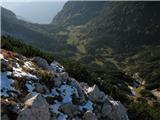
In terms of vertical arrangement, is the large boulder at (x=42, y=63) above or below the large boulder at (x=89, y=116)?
above

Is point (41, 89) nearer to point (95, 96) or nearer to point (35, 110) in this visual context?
point (35, 110)

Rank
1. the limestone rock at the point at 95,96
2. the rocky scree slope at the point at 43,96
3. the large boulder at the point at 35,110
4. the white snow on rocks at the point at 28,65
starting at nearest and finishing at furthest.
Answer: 1. the large boulder at the point at 35,110
2. the rocky scree slope at the point at 43,96
3. the white snow on rocks at the point at 28,65
4. the limestone rock at the point at 95,96

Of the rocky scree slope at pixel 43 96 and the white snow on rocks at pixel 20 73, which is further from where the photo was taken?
the white snow on rocks at pixel 20 73

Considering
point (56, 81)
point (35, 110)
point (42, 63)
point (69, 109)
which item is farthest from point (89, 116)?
point (42, 63)

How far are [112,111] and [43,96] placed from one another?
16171mm

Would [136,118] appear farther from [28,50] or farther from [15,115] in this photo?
[15,115]

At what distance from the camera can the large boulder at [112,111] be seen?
210ft

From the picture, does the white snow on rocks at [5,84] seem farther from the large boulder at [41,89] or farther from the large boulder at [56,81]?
the large boulder at [56,81]

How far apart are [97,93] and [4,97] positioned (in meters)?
21.4

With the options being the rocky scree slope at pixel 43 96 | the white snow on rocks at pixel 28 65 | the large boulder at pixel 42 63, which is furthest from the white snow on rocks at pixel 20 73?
the large boulder at pixel 42 63

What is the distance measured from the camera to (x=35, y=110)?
49656 mm

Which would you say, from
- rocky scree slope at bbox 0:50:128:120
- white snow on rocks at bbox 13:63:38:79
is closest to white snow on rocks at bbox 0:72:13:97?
rocky scree slope at bbox 0:50:128:120

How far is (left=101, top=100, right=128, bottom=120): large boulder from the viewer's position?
63938mm

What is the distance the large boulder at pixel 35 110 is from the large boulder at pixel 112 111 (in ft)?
50.6
